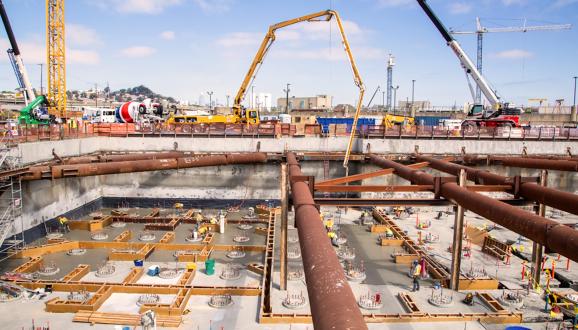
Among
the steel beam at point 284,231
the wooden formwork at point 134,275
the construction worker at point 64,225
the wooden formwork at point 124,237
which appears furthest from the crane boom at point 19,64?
the steel beam at point 284,231

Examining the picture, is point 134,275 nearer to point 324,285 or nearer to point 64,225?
point 64,225

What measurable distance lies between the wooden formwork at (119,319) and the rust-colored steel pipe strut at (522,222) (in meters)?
11.3

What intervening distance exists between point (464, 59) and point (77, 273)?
139 feet

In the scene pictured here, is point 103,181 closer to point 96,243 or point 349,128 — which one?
point 96,243

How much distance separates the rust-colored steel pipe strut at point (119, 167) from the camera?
21.0 meters

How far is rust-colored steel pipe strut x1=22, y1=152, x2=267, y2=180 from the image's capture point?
21.0 m

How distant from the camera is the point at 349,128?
36.6 m

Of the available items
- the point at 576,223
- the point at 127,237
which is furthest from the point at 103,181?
the point at 576,223

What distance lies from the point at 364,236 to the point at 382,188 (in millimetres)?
9425

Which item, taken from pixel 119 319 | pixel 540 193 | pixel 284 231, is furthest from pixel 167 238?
pixel 540 193

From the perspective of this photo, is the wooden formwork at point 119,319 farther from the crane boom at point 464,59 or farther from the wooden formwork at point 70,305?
the crane boom at point 464,59

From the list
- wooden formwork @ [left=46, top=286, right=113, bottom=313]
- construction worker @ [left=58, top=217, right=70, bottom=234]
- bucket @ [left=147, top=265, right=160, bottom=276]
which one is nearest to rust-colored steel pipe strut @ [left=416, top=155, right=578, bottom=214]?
bucket @ [left=147, top=265, right=160, bottom=276]

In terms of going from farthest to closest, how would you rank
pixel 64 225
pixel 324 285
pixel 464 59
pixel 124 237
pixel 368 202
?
pixel 464 59 < pixel 64 225 < pixel 124 237 < pixel 368 202 < pixel 324 285

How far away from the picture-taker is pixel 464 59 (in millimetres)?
43156
